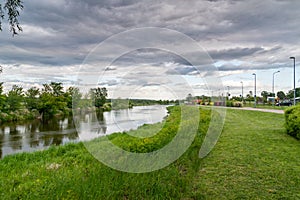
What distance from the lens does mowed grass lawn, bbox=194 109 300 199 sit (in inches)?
147

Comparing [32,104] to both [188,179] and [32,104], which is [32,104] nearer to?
[32,104]

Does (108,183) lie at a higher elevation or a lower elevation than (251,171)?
higher

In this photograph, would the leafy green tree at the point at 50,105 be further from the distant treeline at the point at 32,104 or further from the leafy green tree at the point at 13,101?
the leafy green tree at the point at 13,101

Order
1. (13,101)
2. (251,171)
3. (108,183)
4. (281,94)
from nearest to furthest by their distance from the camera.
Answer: (108,183) → (251,171) → (13,101) → (281,94)

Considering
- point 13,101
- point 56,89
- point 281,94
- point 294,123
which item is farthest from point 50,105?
point 281,94

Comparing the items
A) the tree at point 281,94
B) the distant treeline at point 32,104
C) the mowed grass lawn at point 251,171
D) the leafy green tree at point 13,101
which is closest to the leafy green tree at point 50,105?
the distant treeline at point 32,104

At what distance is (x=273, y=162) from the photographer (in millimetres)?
5203

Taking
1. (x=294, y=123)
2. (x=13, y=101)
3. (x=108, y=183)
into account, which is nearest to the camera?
(x=108, y=183)

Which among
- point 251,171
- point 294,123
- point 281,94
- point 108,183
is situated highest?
point 281,94

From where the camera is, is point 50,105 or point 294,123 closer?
point 294,123

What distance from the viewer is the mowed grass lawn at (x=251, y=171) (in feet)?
12.2

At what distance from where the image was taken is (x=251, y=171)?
467 centimetres

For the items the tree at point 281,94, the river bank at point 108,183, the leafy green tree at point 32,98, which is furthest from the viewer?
the tree at point 281,94

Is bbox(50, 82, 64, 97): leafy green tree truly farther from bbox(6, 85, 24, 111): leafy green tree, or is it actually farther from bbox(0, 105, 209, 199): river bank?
bbox(0, 105, 209, 199): river bank
